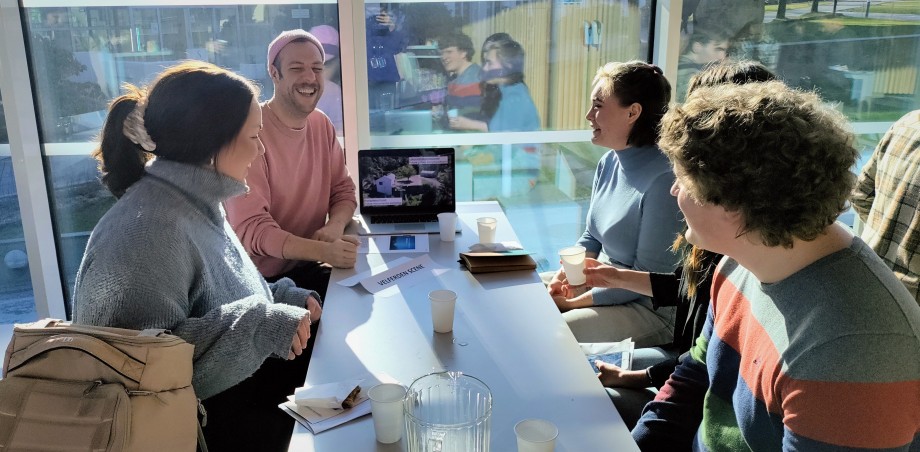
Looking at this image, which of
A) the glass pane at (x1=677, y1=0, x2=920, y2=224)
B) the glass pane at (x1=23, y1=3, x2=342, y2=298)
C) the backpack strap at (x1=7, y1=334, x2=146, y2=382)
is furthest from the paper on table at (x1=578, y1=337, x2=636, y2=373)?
the glass pane at (x1=677, y1=0, x2=920, y2=224)

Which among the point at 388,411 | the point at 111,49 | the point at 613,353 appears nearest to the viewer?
the point at 388,411

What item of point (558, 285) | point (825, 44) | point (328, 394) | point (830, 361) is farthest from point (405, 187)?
point (825, 44)

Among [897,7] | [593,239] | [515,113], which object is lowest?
[593,239]

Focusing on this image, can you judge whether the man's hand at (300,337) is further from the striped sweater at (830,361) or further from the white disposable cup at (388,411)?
the striped sweater at (830,361)

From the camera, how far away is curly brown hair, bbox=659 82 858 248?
3.50 feet

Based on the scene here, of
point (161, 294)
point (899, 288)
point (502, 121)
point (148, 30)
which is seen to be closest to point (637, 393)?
point (899, 288)

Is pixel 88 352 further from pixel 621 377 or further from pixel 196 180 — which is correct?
pixel 621 377

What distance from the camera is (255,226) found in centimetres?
241

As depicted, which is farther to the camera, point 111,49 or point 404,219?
point 111,49

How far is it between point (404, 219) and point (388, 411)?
4.81 feet

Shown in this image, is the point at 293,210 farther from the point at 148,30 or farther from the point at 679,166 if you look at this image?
the point at 679,166

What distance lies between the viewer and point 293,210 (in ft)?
8.76

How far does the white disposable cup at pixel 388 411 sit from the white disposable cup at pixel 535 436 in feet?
0.72

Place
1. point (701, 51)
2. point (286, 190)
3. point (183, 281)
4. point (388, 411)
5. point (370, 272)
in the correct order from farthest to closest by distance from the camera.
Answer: point (701, 51), point (286, 190), point (370, 272), point (183, 281), point (388, 411)
